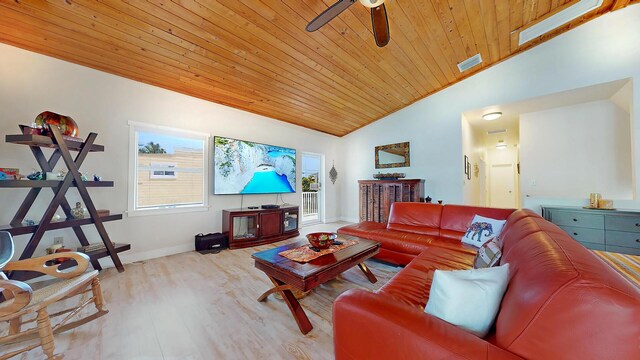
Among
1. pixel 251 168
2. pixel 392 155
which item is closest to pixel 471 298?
pixel 251 168

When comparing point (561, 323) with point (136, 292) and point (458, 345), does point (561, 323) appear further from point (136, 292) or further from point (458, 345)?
point (136, 292)

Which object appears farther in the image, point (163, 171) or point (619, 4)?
point (163, 171)

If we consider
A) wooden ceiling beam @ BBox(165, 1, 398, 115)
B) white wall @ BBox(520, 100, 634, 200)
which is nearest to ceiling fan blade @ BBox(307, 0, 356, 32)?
wooden ceiling beam @ BBox(165, 1, 398, 115)

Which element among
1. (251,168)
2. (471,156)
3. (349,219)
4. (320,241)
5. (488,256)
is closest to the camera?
(488,256)

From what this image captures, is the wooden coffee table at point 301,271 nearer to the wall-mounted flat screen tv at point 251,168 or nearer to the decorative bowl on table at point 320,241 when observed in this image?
the decorative bowl on table at point 320,241

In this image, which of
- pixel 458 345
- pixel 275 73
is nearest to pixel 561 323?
pixel 458 345

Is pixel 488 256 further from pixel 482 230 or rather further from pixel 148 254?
pixel 148 254

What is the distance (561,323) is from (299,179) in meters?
4.89

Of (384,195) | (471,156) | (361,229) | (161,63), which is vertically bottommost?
(361,229)

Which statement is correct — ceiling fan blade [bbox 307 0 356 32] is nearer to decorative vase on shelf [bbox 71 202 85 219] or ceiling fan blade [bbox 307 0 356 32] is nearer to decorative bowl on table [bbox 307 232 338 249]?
decorative bowl on table [bbox 307 232 338 249]

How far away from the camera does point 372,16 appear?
2.01 m

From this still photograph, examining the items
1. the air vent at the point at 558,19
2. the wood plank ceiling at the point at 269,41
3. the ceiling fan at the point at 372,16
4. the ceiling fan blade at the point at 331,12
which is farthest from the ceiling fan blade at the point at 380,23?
the air vent at the point at 558,19

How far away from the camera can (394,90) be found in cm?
440

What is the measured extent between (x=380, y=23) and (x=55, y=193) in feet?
12.3
